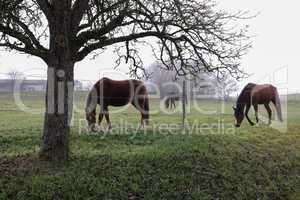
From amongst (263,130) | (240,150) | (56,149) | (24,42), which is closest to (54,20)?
(24,42)

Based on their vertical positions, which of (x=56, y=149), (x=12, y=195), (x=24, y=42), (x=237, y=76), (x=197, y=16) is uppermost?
(x=197, y=16)

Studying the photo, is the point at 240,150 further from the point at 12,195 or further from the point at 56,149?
the point at 12,195

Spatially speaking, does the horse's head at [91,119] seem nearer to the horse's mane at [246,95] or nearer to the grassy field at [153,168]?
the grassy field at [153,168]

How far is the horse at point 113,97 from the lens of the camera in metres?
12.9

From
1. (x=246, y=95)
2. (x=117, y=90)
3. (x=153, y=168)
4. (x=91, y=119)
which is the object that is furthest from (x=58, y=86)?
(x=246, y=95)

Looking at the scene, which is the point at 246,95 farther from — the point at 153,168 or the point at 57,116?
the point at 57,116

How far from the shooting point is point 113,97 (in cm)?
1327

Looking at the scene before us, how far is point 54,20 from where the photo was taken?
7.81 m

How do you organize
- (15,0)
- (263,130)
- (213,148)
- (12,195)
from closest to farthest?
(12,195) < (15,0) < (213,148) < (263,130)

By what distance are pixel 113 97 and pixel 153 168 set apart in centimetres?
561

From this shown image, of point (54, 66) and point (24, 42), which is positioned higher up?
point (24, 42)

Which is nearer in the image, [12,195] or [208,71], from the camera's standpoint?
[12,195]

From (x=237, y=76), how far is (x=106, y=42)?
3552 mm

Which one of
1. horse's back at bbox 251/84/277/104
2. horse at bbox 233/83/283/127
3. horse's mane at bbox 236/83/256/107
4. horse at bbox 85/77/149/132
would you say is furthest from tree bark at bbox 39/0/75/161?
horse's back at bbox 251/84/277/104
